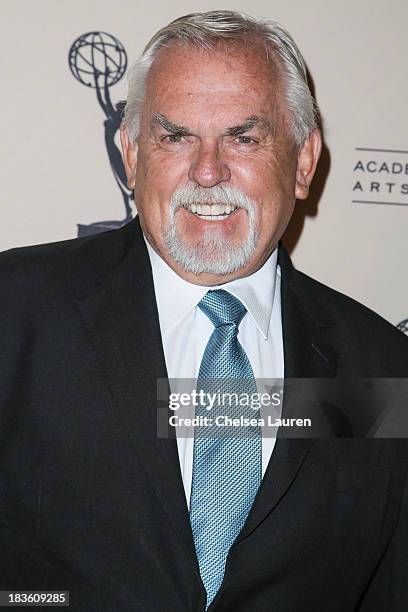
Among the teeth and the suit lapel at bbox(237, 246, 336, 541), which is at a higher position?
the teeth

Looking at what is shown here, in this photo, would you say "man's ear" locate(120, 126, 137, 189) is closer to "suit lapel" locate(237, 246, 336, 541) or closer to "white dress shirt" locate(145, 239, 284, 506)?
"white dress shirt" locate(145, 239, 284, 506)

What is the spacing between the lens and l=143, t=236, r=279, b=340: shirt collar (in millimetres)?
1674

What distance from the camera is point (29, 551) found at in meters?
1.55

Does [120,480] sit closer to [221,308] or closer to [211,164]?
[221,308]

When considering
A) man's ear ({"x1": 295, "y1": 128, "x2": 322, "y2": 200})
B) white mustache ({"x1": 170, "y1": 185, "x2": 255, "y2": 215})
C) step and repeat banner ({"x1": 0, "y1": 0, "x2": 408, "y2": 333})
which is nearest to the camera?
white mustache ({"x1": 170, "y1": 185, "x2": 255, "y2": 215})

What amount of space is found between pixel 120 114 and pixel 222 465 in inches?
31.6

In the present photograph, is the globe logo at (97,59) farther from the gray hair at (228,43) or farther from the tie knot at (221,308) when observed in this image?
the tie knot at (221,308)

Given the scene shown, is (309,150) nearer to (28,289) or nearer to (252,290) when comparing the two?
(252,290)

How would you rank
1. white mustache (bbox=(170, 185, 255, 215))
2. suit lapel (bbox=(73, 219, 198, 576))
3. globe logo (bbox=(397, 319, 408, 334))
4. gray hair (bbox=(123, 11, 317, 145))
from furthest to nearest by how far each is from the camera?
1. globe logo (bbox=(397, 319, 408, 334))
2. gray hair (bbox=(123, 11, 317, 145))
3. white mustache (bbox=(170, 185, 255, 215))
4. suit lapel (bbox=(73, 219, 198, 576))

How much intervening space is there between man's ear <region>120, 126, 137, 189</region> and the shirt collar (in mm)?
135

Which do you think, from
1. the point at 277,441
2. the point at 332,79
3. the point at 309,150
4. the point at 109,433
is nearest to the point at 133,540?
the point at 109,433

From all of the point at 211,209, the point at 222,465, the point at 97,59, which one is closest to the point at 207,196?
the point at 211,209

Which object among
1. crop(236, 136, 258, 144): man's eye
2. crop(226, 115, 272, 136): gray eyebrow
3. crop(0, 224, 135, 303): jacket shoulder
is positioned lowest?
crop(0, 224, 135, 303): jacket shoulder

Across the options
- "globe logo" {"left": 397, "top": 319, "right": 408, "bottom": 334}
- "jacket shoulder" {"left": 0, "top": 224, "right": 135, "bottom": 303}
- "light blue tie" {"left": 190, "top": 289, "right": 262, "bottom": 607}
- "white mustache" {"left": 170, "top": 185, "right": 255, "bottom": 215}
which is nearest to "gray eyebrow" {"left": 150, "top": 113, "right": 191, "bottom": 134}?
"white mustache" {"left": 170, "top": 185, "right": 255, "bottom": 215}
